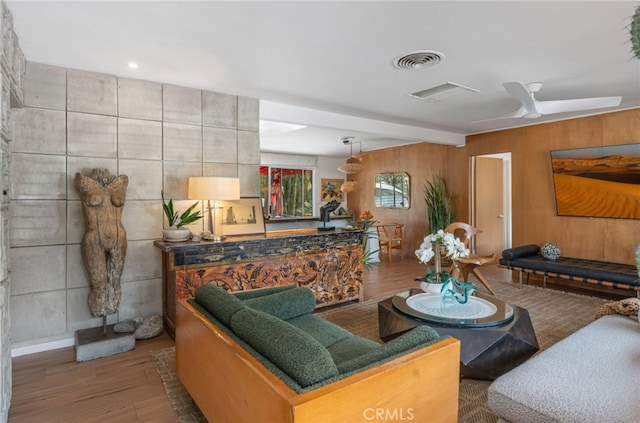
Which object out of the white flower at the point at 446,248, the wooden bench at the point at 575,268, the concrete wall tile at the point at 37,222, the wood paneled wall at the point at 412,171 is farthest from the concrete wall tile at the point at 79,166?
the wood paneled wall at the point at 412,171

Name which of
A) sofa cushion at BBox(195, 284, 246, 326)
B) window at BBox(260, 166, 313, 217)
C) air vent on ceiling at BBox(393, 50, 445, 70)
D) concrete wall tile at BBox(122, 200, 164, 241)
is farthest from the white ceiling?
window at BBox(260, 166, 313, 217)

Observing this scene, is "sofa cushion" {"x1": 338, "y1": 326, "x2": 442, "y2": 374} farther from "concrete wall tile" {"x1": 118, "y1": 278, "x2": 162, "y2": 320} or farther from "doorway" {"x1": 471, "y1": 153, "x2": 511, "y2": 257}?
"doorway" {"x1": 471, "y1": 153, "x2": 511, "y2": 257}

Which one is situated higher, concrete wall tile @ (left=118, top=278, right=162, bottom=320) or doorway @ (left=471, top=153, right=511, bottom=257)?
doorway @ (left=471, top=153, right=511, bottom=257)

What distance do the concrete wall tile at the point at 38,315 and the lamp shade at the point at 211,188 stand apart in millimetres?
1417

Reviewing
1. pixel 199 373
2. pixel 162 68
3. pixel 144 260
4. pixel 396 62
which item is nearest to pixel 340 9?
pixel 396 62

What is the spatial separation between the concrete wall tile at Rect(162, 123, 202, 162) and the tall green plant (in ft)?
14.9

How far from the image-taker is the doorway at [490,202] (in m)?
6.52

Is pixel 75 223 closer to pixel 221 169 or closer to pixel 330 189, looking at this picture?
pixel 221 169

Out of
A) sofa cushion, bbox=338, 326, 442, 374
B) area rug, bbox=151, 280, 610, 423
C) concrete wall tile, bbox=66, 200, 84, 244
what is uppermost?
concrete wall tile, bbox=66, 200, 84, 244

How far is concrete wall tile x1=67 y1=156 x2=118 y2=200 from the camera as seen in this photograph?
10.2 ft

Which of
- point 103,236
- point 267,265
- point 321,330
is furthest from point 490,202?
point 103,236

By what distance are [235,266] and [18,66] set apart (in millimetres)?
2272

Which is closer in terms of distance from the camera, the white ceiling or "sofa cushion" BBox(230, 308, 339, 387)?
"sofa cushion" BBox(230, 308, 339, 387)

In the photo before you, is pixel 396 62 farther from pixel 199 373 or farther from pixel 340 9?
pixel 199 373
